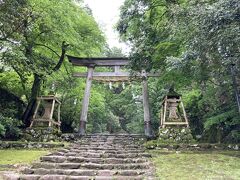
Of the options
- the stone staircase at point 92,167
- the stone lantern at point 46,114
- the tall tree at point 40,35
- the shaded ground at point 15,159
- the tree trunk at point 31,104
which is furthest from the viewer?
the tree trunk at point 31,104

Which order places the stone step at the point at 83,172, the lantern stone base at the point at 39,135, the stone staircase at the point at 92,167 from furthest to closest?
the lantern stone base at the point at 39,135 → the stone step at the point at 83,172 → the stone staircase at the point at 92,167

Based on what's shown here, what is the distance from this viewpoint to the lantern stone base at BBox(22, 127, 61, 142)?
9.73m

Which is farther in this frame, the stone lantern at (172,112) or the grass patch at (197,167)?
the stone lantern at (172,112)

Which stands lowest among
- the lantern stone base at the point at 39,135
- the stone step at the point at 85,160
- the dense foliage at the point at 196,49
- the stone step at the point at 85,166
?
the stone step at the point at 85,166

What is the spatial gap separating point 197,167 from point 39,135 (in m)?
6.21

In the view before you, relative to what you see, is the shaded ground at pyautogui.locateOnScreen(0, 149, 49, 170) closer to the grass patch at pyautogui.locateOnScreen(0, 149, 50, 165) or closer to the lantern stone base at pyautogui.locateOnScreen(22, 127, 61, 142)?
the grass patch at pyautogui.locateOnScreen(0, 149, 50, 165)

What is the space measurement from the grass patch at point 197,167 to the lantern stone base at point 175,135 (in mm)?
1592

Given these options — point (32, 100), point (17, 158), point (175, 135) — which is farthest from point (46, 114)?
point (175, 135)

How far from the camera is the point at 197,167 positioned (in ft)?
19.1

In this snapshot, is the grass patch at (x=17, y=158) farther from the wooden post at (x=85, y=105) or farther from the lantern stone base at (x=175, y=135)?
the wooden post at (x=85, y=105)

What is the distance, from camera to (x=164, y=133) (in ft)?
30.4

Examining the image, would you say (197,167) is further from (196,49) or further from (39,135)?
(39,135)

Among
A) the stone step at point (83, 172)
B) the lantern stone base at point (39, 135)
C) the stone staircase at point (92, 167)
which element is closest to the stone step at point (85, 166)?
the stone staircase at point (92, 167)

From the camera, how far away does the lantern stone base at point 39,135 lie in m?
9.73
